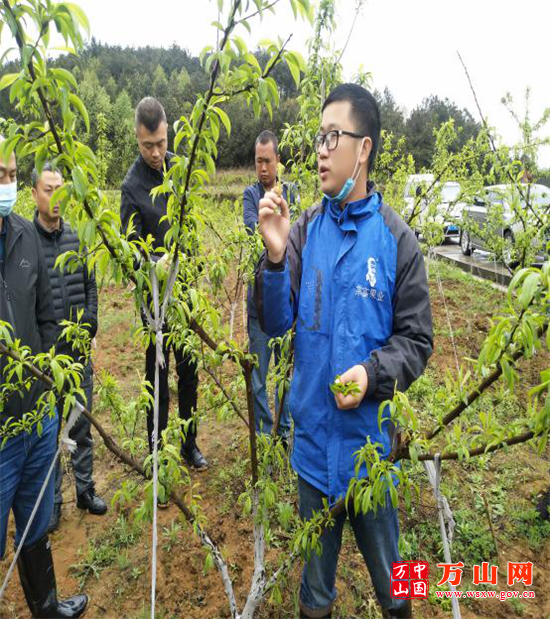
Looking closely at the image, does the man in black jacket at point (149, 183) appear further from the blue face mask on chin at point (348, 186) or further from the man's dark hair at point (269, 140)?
the blue face mask on chin at point (348, 186)

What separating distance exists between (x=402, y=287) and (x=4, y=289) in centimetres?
157

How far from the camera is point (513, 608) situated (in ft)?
8.49

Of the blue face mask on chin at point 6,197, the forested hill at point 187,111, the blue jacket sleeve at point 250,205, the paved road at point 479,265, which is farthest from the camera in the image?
the forested hill at point 187,111

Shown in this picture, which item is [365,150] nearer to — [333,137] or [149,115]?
[333,137]

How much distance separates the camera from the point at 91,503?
3.13m

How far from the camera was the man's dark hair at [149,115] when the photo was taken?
278 centimetres

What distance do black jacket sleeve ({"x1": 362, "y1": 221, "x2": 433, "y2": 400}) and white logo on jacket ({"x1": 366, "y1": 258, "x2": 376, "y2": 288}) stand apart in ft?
0.30

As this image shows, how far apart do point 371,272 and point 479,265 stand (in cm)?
974

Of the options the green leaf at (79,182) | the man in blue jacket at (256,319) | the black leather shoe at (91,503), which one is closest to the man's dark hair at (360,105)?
the green leaf at (79,182)

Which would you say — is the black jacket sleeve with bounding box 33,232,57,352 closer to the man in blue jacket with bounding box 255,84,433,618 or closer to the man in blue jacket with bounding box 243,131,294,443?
the man in blue jacket with bounding box 255,84,433,618

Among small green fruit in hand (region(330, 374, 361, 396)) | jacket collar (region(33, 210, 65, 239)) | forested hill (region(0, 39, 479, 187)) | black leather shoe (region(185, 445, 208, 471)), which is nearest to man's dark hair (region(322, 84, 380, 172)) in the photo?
small green fruit in hand (region(330, 374, 361, 396))

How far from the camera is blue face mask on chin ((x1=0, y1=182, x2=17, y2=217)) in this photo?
6.06ft

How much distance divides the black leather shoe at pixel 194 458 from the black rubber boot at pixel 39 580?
1289 mm

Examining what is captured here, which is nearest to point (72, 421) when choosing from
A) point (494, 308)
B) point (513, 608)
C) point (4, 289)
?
point (4, 289)
